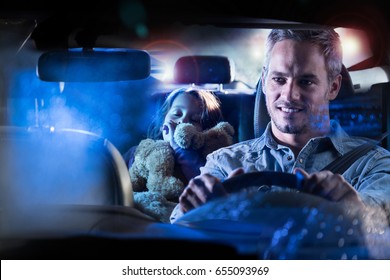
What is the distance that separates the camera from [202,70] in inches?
91.1

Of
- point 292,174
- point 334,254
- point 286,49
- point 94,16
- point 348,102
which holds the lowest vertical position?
point 334,254

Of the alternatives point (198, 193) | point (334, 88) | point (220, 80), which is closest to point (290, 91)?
point (334, 88)

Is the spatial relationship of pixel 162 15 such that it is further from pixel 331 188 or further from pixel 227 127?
pixel 331 188

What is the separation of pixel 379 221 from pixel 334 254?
211 millimetres

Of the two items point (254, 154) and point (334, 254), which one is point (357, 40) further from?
point (334, 254)

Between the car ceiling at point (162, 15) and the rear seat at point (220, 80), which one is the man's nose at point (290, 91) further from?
the car ceiling at point (162, 15)

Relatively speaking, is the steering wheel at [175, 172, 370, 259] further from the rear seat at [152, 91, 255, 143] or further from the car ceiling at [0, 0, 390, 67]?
the car ceiling at [0, 0, 390, 67]

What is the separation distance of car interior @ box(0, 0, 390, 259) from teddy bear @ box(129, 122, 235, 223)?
1.4 inches

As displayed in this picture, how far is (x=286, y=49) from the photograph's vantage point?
2.35 meters

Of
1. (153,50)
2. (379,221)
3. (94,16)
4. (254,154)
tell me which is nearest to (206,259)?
(254,154)

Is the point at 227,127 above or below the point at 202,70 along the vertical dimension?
below

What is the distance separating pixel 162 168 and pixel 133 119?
21 cm

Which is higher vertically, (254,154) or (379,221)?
(254,154)

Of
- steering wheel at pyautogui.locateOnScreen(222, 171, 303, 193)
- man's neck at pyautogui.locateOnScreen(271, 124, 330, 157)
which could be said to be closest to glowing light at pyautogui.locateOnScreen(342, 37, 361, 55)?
man's neck at pyautogui.locateOnScreen(271, 124, 330, 157)
